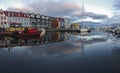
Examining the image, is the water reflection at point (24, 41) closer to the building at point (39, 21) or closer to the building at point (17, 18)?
the building at point (17, 18)

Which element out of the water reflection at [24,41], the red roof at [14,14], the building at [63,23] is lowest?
the water reflection at [24,41]

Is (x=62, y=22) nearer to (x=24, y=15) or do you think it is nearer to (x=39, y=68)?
(x=24, y=15)

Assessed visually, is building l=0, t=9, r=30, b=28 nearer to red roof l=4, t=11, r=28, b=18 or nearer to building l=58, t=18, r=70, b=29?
red roof l=4, t=11, r=28, b=18

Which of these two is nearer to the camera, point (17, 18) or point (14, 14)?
point (14, 14)

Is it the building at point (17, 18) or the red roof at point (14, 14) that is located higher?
the red roof at point (14, 14)

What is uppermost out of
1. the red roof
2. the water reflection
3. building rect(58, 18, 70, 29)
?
the red roof

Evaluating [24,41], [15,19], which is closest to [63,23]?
[15,19]

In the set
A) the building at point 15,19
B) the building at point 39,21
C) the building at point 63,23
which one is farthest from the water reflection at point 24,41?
the building at point 63,23

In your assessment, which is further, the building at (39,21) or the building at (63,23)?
the building at (63,23)

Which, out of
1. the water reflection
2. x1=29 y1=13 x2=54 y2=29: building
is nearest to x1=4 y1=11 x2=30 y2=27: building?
x1=29 y1=13 x2=54 y2=29: building

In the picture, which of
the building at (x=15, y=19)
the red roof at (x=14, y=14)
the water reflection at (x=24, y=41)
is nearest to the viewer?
the water reflection at (x=24, y=41)

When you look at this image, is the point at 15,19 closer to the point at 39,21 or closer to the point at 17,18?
the point at 17,18

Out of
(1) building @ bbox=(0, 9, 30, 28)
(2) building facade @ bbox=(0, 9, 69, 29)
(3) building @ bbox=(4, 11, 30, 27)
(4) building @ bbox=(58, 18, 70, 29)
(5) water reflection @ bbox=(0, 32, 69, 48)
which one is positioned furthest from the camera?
(4) building @ bbox=(58, 18, 70, 29)

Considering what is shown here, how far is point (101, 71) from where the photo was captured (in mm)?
15297
